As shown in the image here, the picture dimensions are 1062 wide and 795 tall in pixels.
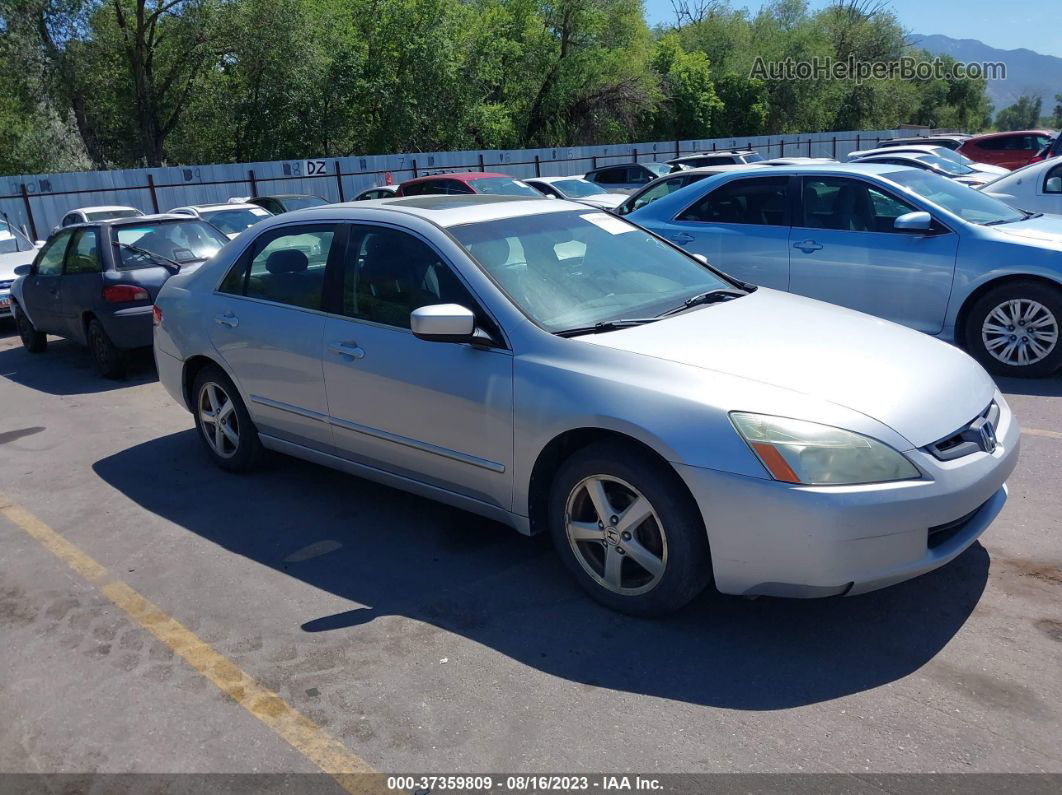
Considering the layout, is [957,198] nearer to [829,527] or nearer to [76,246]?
[829,527]

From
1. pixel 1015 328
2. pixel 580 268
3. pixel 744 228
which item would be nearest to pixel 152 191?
pixel 744 228

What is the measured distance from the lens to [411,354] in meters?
4.32

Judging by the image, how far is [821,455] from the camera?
3229 mm

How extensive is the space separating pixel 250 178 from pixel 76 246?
57.1 ft

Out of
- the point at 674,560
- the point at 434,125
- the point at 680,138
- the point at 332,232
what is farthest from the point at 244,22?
the point at 674,560

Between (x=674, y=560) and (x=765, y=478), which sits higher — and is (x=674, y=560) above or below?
below

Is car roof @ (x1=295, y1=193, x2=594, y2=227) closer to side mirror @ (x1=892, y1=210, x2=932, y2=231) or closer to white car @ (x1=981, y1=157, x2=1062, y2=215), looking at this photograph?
side mirror @ (x1=892, y1=210, x2=932, y2=231)

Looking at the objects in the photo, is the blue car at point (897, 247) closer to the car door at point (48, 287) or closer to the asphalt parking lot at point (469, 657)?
the asphalt parking lot at point (469, 657)

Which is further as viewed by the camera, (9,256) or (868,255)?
(9,256)

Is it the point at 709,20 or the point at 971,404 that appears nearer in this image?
the point at 971,404

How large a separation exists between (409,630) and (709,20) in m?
60.8

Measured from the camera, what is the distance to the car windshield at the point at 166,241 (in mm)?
9016

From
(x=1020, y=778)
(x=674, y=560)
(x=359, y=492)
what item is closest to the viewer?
(x=1020, y=778)

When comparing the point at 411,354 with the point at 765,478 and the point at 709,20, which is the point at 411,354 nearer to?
the point at 765,478
